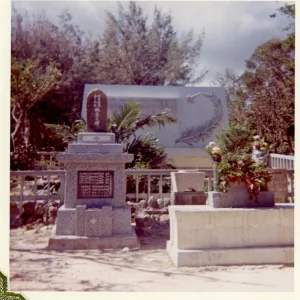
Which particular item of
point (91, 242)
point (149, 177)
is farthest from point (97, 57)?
point (91, 242)

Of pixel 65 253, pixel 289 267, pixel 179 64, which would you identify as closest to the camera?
pixel 289 267

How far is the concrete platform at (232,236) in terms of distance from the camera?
4797 millimetres

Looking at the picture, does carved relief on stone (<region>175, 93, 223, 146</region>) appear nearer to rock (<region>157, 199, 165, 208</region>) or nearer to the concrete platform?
rock (<region>157, 199, 165, 208</region>)

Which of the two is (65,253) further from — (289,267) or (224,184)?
(289,267)

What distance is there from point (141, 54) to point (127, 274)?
14.9m

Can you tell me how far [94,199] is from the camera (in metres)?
5.97

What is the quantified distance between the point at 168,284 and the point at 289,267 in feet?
5.17

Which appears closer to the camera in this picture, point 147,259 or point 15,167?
point 147,259

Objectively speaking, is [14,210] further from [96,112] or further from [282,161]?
[282,161]

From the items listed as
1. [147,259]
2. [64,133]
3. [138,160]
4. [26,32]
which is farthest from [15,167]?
[26,32]

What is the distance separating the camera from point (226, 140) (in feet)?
33.1

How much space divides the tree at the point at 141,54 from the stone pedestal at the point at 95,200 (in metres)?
11.2

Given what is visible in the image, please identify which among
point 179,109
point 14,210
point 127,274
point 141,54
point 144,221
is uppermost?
point 141,54

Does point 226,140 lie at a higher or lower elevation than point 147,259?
higher
